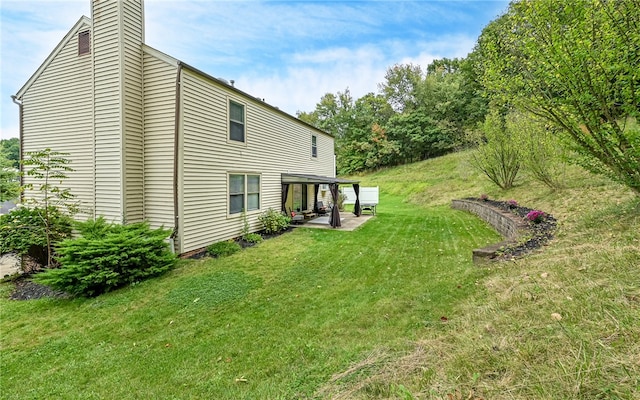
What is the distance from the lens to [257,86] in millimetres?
23766

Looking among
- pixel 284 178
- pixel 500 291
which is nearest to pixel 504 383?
pixel 500 291

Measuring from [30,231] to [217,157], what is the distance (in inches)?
172

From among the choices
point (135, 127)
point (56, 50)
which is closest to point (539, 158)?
point (135, 127)

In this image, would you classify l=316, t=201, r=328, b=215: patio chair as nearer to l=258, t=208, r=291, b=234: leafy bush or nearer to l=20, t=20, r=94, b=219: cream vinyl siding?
l=258, t=208, r=291, b=234: leafy bush

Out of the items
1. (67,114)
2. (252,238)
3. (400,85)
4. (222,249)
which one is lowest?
(222,249)

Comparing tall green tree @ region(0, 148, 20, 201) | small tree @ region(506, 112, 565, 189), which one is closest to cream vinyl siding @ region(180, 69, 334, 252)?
tall green tree @ region(0, 148, 20, 201)

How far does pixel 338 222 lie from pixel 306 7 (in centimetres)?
723

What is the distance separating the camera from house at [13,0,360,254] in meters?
6.65

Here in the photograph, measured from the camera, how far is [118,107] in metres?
6.63

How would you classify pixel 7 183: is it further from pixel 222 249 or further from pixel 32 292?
pixel 222 249

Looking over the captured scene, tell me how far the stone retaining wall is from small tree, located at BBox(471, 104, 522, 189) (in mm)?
1918

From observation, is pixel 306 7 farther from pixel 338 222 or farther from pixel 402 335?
pixel 402 335

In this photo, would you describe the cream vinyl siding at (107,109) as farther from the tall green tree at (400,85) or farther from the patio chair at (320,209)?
the tall green tree at (400,85)

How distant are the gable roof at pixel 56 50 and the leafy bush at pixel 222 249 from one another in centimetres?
659
